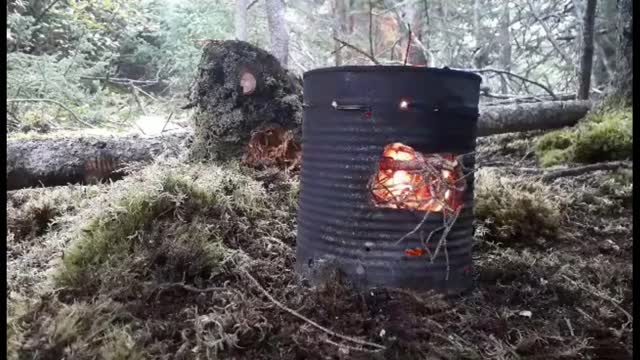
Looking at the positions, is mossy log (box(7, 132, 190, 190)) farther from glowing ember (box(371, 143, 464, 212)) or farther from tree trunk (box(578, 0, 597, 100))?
tree trunk (box(578, 0, 597, 100))

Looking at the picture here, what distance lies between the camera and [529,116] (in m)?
5.68

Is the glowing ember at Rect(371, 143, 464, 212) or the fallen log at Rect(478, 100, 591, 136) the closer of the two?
the glowing ember at Rect(371, 143, 464, 212)

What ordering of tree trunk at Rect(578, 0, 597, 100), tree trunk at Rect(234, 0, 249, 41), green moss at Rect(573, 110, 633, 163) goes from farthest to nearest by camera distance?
tree trunk at Rect(234, 0, 249, 41), tree trunk at Rect(578, 0, 597, 100), green moss at Rect(573, 110, 633, 163)

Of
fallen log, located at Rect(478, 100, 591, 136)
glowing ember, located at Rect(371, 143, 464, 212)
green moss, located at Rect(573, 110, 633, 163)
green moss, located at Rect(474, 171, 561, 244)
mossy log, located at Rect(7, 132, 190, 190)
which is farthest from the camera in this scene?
fallen log, located at Rect(478, 100, 591, 136)

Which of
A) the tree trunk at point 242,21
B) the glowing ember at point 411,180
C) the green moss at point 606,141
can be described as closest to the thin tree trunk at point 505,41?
the green moss at point 606,141

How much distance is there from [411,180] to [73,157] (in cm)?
267

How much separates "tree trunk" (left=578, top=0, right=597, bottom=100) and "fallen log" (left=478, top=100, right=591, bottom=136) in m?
0.29

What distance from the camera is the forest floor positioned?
2057 millimetres

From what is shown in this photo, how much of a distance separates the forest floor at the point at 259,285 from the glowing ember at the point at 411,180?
0.40 meters

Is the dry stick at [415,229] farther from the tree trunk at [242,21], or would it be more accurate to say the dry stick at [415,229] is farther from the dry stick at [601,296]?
the tree trunk at [242,21]

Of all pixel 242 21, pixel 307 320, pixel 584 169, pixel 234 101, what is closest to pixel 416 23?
pixel 242 21

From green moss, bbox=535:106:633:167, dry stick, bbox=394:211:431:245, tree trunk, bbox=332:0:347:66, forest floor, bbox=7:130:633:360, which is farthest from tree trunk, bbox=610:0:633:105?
tree trunk, bbox=332:0:347:66

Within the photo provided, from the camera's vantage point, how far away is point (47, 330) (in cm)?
199

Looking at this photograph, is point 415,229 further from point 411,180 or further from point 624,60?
point 624,60
